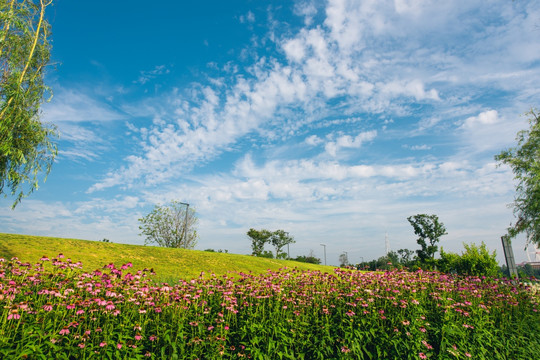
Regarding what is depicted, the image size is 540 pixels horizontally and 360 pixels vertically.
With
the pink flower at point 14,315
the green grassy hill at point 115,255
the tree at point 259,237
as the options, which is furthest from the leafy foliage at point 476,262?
the tree at point 259,237

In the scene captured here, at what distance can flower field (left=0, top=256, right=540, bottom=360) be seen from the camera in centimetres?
439

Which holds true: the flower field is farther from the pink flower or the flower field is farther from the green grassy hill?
the green grassy hill

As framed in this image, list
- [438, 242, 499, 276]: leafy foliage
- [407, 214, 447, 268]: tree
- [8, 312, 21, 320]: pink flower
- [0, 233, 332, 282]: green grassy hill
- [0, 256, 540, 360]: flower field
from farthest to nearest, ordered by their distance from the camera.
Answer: [407, 214, 447, 268]: tree, [438, 242, 499, 276]: leafy foliage, [0, 233, 332, 282]: green grassy hill, [0, 256, 540, 360]: flower field, [8, 312, 21, 320]: pink flower

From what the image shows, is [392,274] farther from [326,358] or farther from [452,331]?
[326,358]

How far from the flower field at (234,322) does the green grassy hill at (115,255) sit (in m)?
5.73

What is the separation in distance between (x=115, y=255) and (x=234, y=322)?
13157mm

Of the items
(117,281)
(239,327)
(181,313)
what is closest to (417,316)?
(239,327)

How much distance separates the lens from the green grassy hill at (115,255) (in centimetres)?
1330

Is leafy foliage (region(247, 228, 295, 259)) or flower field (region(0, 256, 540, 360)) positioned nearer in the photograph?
flower field (region(0, 256, 540, 360))

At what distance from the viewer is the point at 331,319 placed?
19.2ft

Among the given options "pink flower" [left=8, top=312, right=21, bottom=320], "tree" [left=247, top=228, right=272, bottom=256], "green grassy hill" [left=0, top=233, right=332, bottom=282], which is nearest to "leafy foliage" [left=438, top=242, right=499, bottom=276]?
"green grassy hill" [left=0, top=233, right=332, bottom=282]

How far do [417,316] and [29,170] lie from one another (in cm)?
1454

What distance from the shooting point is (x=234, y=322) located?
18.1ft

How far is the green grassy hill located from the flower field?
5.73 metres
